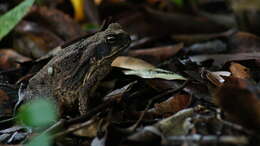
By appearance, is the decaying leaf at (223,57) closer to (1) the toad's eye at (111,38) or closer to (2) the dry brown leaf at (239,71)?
(2) the dry brown leaf at (239,71)

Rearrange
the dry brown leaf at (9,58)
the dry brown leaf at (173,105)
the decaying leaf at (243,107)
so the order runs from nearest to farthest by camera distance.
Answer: the decaying leaf at (243,107)
the dry brown leaf at (173,105)
the dry brown leaf at (9,58)

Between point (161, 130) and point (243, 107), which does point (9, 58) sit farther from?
point (243, 107)

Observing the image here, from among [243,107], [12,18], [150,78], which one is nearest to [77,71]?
[150,78]

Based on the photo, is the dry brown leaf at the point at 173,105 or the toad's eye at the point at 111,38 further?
the toad's eye at the point at 111,38

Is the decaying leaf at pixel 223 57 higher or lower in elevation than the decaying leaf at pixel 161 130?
lower

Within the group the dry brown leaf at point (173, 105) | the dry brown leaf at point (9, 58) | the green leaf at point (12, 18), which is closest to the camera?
the dry brown leaf at point (173, 105)

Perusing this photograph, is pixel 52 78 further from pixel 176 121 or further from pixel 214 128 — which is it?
pixel 214 128

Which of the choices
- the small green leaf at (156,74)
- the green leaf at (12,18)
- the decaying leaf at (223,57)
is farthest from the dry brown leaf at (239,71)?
the green leaf at (12,18)
